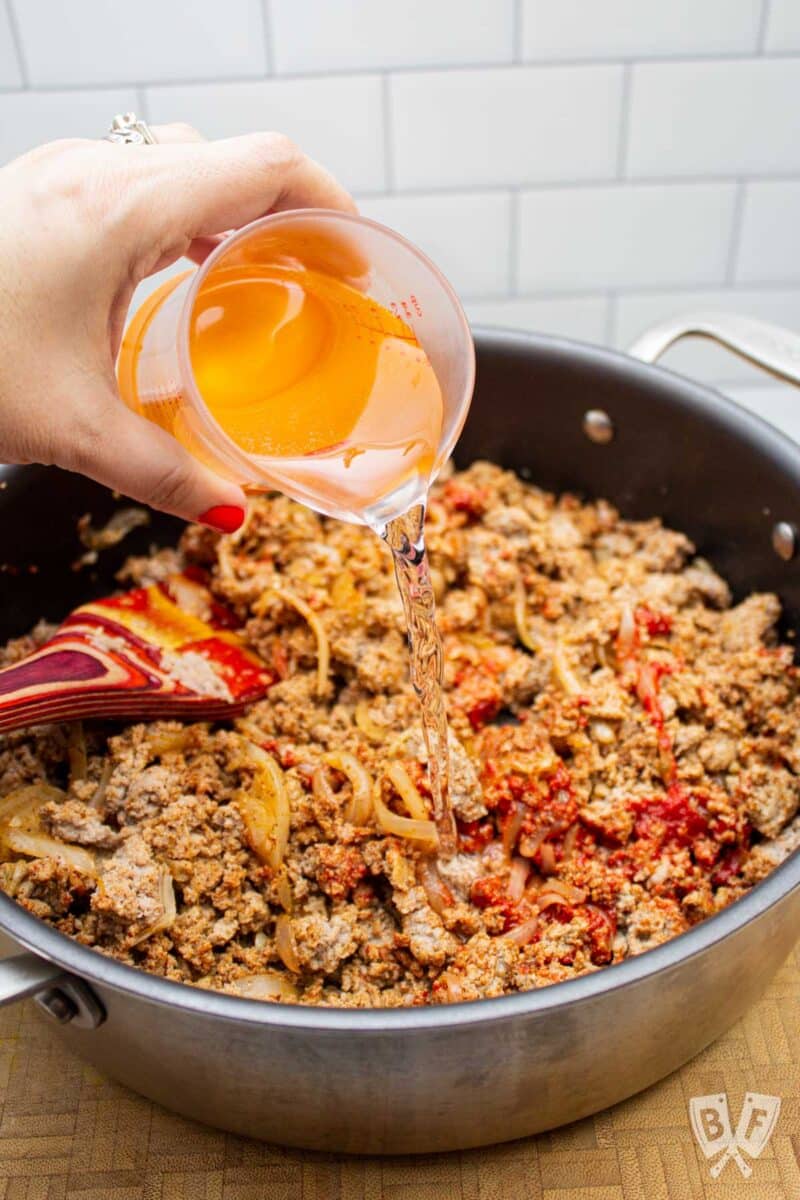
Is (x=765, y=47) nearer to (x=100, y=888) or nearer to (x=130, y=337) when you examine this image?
(x=130, y=337)

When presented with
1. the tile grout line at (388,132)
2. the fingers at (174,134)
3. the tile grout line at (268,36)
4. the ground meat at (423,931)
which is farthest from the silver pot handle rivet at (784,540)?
the tile grout line at (268,36)

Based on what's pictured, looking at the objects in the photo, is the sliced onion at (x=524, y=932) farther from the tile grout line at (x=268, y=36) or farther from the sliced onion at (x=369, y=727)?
the tile grout line at (x=268, y=36)

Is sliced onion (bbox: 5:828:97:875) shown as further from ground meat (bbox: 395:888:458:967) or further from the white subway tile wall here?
the white subway tile wall

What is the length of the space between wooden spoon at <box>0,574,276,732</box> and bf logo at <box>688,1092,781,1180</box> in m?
0.85

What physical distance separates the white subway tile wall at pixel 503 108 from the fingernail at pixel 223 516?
1.43m

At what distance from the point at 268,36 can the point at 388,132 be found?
0.32m

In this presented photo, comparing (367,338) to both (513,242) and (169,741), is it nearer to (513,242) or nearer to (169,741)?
(169,741)

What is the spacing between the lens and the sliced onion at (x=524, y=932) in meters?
1.41

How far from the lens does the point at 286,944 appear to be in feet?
4.55

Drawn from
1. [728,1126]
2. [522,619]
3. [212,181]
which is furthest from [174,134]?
[728,1126]

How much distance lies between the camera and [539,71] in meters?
2.34

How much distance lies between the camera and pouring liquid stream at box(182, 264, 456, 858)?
1.24 m

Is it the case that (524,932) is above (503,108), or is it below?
below

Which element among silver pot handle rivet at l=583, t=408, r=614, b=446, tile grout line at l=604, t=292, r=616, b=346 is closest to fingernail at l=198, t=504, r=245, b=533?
silver pot handle rivet at l=583, t=408, r=614, b=446
